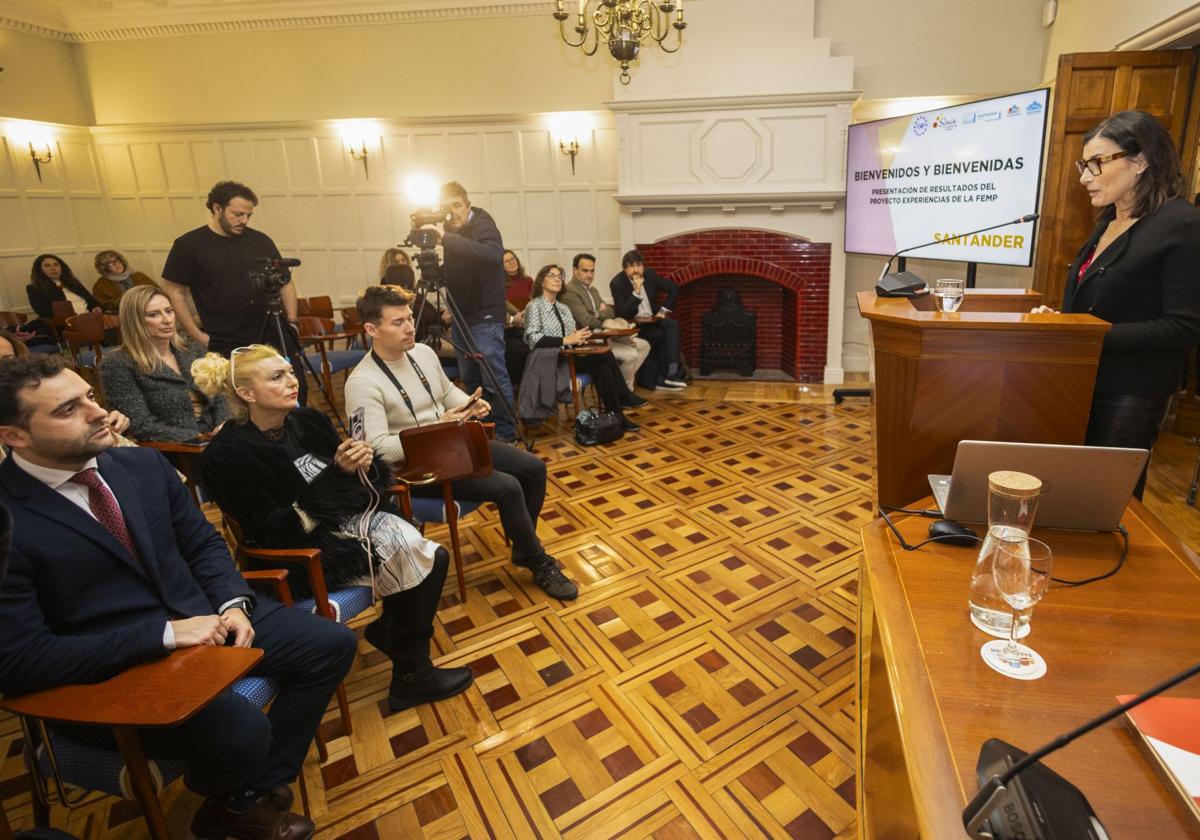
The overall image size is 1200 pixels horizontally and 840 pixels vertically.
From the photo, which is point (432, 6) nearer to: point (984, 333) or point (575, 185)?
point (575, 185)

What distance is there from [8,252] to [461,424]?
713 centimetres

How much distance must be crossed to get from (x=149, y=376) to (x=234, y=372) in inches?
43.0

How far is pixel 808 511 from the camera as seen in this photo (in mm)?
3199

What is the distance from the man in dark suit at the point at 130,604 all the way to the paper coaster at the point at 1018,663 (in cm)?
141

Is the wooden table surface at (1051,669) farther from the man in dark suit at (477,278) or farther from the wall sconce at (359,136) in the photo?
the wall sconce at (359,136)

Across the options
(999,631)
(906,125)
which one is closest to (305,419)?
(999,631)

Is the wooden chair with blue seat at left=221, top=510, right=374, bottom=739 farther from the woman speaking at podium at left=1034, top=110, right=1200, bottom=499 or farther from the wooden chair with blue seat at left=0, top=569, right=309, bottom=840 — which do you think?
the woman speaking at podium at left=1034, top=110, right=1200, bottom=499

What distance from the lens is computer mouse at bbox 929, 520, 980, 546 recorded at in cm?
120

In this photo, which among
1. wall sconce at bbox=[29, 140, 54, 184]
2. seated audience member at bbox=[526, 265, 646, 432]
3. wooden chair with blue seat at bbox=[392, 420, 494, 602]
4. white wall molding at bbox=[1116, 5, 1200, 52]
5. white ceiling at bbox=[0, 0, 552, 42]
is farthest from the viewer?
wall sconce at bbox=[29, 140, 54, 184]

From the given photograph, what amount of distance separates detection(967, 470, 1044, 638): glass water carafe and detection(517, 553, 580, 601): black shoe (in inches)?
67.0

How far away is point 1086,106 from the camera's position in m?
3.50

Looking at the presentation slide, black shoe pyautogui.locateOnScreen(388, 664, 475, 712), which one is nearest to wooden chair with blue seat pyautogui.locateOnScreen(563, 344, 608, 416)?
the presentation slide

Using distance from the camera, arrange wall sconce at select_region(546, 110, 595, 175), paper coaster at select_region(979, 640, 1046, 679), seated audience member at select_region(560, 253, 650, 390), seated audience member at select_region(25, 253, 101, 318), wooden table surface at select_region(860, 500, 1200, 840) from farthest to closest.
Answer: seated audience member at select_region(25, 253, 101, 318) → wall sconce at select_region(546, 110, 595, 175) → seated audience member at select_region(560, 253, 650, 390) → paper coaster at select_region(979, 640, 1046, 679) → wooden table surface at select_region(860, 500, 1200, 840)

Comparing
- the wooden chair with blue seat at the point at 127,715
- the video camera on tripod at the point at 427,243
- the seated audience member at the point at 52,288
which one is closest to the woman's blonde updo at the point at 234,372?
the wooden chair with blue seat at the point at 127,715
